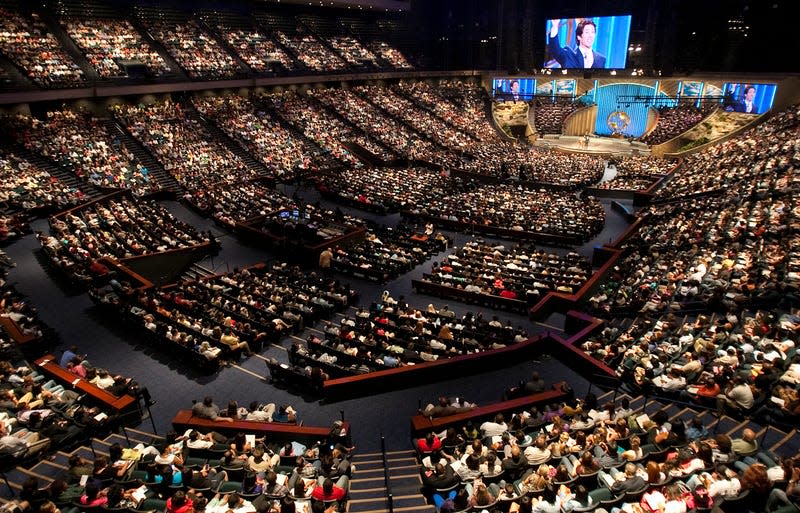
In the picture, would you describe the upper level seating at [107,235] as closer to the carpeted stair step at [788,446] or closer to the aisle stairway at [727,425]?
the aisle stairway at [727,425]

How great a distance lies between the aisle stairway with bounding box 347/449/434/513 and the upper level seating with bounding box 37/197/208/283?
13.2 m

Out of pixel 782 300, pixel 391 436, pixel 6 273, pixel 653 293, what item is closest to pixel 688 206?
pixel 653 293

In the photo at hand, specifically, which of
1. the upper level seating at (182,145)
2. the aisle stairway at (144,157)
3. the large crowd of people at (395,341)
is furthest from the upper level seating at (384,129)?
the large crowd of people at (395,341)

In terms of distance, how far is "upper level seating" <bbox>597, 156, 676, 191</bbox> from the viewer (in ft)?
110

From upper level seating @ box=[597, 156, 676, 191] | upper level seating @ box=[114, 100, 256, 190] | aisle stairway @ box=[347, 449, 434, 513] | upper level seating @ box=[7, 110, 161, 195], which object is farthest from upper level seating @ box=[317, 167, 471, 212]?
aisle stairway @ box=[347, 449, 434, 513]

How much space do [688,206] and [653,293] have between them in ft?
38.4

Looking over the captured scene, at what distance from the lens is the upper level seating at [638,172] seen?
3366 centimetres

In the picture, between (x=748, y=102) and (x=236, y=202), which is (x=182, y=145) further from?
(x=748, y=102)

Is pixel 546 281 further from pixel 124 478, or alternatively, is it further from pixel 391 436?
pixel 124 478

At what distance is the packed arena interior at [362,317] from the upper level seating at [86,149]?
23cm

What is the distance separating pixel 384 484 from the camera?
8.59 meters

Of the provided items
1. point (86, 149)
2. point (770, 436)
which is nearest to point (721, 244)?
point (770, 436)

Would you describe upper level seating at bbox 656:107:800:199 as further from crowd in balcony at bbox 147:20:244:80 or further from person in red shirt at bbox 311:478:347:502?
crowd in balcony at bbox 147:20:244:80

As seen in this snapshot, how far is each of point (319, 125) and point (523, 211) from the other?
25.2m
